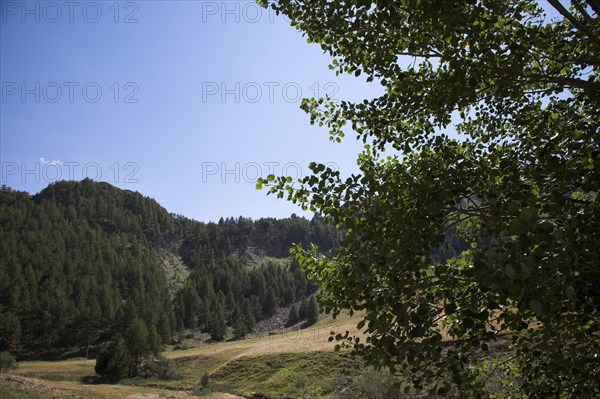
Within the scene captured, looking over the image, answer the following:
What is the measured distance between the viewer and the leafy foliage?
3.58 meters

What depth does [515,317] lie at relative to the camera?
12.3ft

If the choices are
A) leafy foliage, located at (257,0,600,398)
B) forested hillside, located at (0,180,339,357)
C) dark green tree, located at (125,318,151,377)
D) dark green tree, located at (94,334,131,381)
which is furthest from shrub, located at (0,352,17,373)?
leafy foliage, located at (257,0,600,398)

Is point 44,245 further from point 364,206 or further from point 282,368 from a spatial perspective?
point 364,206

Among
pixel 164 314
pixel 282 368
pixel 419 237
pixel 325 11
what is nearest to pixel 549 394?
pixel 419 237

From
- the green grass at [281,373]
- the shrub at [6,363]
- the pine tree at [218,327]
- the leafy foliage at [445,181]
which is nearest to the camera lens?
the leafy foliage at [445,181]

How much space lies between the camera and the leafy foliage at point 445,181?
3.58 meters

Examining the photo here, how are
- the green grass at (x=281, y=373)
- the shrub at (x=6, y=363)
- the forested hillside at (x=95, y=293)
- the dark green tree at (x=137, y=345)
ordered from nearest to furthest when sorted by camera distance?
the green grass at (x=281, y=373) → the shrub at (x=6, y=363) → the dark green tree at (x=137, y=345) → the forested hillside at (x=95, y=293)

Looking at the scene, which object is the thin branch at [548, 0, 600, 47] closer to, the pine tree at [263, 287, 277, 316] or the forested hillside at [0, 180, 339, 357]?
the forested hillside at [0, 180, 339, 357]

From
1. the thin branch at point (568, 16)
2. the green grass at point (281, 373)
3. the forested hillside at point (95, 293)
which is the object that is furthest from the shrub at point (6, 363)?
the thin branch at point (568, 16)

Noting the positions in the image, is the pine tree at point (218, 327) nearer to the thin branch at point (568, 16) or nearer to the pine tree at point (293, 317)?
the pine tree at point (293, 317)

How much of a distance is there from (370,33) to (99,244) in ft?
657

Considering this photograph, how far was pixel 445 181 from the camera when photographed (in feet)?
14.2

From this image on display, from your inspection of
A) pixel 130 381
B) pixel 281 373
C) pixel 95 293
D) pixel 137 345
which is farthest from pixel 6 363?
pixel 95 293

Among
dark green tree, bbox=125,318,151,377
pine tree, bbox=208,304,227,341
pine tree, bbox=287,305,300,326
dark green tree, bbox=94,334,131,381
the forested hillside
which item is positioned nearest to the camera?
dark green tree, bbox=94,334,131,381
